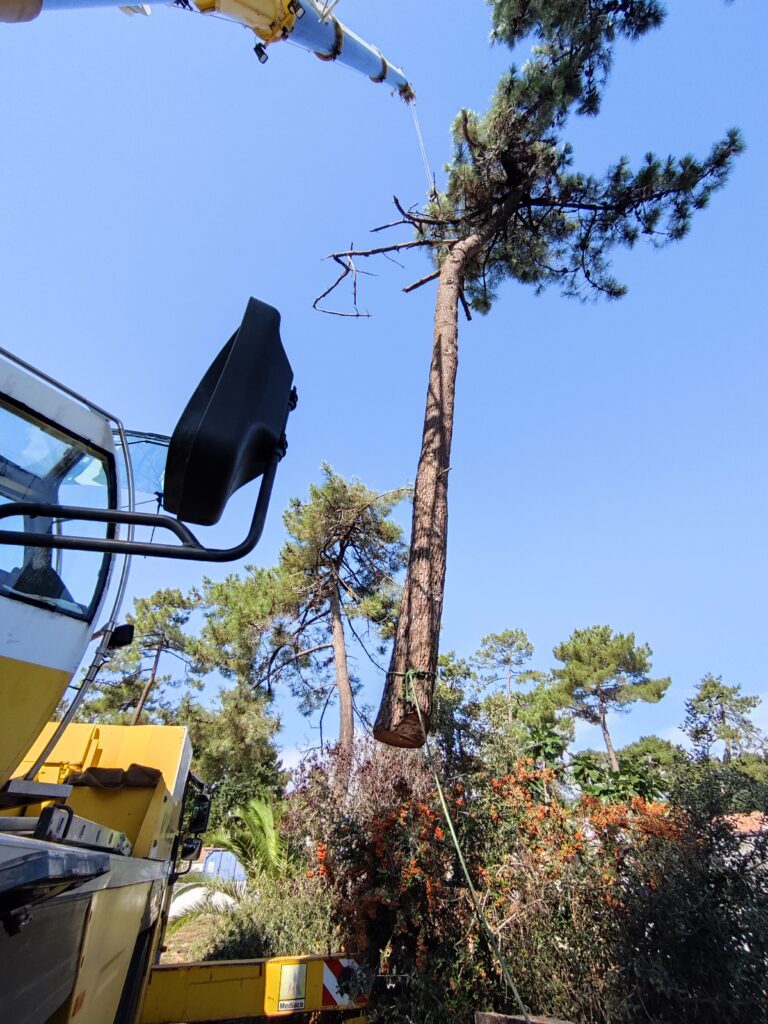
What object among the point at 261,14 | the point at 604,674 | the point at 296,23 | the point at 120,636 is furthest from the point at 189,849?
the point at 604,674

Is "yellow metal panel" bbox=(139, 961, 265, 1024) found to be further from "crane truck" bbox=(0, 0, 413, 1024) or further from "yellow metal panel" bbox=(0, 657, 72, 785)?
"yellow metal panel" bbox=(0, 657, 72, 785)

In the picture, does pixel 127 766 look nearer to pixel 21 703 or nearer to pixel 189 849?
pixel 189 849

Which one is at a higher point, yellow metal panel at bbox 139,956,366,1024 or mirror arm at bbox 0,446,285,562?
mirror arm at bbox 0,446,285,562

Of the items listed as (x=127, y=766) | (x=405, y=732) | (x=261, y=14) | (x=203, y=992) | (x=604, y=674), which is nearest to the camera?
(x=405, y=732)

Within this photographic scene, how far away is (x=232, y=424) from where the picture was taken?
904mm

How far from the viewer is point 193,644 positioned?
1606 centimetres

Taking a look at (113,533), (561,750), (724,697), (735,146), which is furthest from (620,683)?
→ (113,533)

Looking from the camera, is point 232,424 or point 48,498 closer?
point 232,424

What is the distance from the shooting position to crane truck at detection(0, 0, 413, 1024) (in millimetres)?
944

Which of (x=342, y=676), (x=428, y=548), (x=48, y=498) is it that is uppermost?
(x=342, y=676)

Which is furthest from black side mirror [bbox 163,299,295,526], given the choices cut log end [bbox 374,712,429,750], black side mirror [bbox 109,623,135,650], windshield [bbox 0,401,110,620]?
cut log end [bbox 374,712,429,750]

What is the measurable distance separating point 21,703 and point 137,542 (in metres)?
1.22

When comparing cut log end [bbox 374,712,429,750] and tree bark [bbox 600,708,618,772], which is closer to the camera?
cut log end [bbox 374,712,429,750]

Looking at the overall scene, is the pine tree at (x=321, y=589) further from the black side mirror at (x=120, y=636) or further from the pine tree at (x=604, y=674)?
the pine tree at (x=604, y=674)
